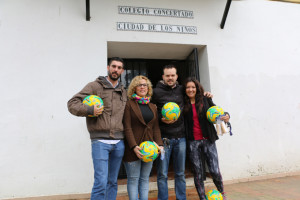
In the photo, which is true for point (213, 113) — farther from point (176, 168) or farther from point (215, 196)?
point (215, 196)

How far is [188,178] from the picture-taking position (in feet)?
13.9

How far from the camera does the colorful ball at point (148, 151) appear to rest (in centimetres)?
238

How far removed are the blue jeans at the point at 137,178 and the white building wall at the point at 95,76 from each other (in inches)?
59.8

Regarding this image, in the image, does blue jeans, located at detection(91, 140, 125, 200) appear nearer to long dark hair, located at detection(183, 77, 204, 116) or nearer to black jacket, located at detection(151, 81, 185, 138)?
black jacket, located at detection(151, 81, 185, 138)

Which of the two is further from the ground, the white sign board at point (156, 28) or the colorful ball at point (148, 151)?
the white sign board at point (156, 28)

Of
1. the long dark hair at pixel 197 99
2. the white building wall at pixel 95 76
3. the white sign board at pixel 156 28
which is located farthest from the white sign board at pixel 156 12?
the long dark hair at pixel 197 99

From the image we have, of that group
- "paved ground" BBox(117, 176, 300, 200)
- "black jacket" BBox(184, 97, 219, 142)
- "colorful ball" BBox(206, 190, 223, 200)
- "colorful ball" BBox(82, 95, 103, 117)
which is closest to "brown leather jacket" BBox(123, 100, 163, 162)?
"colorful ball" BBox(82, 95, 103, 117)

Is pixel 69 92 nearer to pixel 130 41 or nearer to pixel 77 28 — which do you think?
pixel 77 28

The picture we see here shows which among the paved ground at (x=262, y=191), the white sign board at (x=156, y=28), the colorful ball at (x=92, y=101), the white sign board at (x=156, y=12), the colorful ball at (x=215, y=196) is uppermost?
the white sign board at (x=156, y=12)

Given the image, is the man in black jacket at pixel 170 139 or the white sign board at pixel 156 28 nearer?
the man in black jacket at pixel 170 139

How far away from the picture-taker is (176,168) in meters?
3.01

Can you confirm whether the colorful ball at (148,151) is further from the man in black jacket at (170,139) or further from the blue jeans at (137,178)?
the man in black jacket at (170,139)

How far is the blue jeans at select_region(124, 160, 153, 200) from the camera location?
2435 millimetres

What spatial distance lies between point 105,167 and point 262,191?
284 cm
